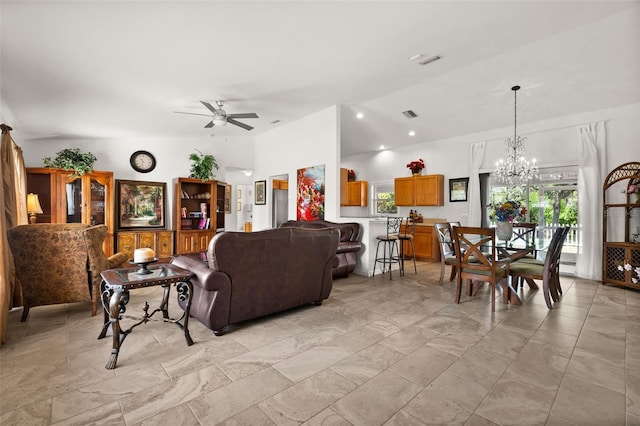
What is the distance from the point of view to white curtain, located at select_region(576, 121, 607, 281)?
5.16 metres

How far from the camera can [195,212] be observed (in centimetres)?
702

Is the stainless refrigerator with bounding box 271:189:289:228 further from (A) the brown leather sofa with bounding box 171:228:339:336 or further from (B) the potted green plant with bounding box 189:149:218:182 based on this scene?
(A) the brown leather sofa with bounding box 171:228:339:336

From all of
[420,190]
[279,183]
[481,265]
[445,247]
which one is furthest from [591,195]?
[279,183]

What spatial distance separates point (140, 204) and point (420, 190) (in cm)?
651

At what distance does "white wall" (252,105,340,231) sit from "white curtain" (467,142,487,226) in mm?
3094

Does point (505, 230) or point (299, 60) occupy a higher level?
point (299, 60)

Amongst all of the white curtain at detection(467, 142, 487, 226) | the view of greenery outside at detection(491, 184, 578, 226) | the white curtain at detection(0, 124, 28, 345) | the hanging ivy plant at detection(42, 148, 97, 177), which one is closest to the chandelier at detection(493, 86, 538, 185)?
the view of greenery outside at detection(491, 184, 578, 226)

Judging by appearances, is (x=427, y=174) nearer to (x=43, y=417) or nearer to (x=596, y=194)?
(x=596, y=194)

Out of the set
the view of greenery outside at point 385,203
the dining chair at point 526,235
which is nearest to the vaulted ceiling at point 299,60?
the dining chair at point 526,235

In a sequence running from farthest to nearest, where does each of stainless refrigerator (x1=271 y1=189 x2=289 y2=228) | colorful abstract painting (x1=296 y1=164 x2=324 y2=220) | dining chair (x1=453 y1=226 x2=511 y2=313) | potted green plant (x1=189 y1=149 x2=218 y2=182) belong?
stainless refrigerator (x1=271 y1=189 x2=289 y2=228), potted green plant (x1=189 y1=149 x2=218 y2=182), colorful abstract painting (x1=296 y1=164 x2=324 y2=220), dining chair (x1=453 y1=226 x2=511 y2=313)

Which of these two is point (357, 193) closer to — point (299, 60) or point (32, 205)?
point (299, 60)

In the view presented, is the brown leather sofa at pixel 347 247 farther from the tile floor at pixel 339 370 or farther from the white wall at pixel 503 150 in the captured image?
the white wall at pixel 503 150

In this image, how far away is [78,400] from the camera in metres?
1.83

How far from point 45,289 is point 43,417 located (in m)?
2.06
